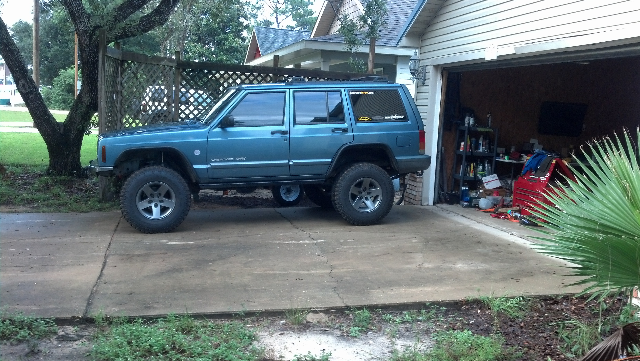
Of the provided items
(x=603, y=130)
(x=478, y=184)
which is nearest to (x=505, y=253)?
(x=478, y=184)

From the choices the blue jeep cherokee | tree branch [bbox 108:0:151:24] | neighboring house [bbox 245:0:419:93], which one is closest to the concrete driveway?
the blue jeep cherokee

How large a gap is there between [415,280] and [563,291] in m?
1.37

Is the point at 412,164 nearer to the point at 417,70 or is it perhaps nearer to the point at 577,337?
the point at 417,70

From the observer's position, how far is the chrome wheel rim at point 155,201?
8023 millimetres

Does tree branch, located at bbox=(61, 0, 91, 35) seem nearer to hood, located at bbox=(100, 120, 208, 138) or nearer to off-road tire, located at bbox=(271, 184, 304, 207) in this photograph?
hood, located at bbox=(100, 120, 208, 138)

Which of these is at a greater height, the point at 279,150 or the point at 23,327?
the point at 279,150

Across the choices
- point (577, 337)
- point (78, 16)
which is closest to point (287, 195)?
point (78, 16)

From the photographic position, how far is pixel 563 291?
19.4 ft

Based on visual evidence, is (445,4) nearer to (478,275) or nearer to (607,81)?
(607,81)

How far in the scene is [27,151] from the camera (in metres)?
16.9

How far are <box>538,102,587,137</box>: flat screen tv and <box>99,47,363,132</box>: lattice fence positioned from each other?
17.3 ft

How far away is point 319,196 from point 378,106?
1885 mm

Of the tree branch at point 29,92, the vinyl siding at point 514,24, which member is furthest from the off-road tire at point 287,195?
the tree branch at point 29,92

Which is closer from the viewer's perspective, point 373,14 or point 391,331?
point 391,331
